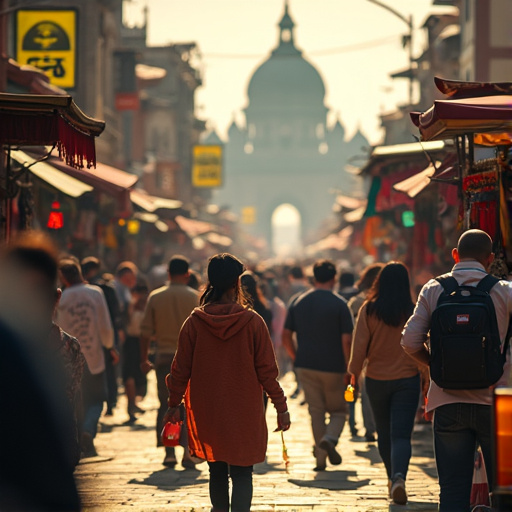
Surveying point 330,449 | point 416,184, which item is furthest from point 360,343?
point 416,184

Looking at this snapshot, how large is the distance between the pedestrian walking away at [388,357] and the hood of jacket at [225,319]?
2.14 metres

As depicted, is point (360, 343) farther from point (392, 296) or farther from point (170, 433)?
point (170, 433)

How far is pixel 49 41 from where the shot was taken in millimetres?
23031

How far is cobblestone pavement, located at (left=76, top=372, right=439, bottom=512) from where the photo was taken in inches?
327

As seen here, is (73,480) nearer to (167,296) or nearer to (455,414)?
(455,414)

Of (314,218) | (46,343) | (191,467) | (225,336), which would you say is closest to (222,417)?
(225,336)

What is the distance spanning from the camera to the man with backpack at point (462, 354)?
6434mm

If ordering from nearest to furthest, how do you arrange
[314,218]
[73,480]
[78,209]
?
[73,480] → [78,209] → [314,218]

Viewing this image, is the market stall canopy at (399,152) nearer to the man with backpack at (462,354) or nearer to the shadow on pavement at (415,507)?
the shadow on pavement at (415,507)

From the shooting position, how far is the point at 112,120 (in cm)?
3119

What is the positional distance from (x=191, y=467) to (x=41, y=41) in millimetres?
14235

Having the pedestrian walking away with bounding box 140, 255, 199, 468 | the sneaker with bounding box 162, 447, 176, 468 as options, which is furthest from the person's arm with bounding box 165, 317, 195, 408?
the pedestrian walking away with bounding box 140, 255, 199, 468

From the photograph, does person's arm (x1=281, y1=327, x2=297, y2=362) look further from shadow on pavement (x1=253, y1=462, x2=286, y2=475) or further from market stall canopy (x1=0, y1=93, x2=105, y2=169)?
market stall canopy (x1=0, y1=93, x2=105, y2=169)

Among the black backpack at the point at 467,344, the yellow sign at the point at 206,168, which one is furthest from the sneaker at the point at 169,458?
the yellow sign at the point at 206,168
